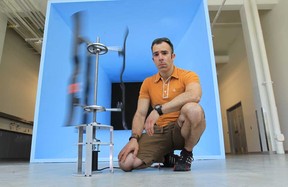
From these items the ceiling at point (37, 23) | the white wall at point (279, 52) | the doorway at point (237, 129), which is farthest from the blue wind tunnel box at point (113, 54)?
the doorway at point (237, 129)

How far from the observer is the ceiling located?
4.23 meters

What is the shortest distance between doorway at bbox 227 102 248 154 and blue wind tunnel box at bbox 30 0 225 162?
13.4ft

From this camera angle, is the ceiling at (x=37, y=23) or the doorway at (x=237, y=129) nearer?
the ceiling at (x=37, y=23)

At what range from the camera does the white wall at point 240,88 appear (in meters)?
5.90

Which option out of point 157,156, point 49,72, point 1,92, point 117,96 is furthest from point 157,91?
point 1,92

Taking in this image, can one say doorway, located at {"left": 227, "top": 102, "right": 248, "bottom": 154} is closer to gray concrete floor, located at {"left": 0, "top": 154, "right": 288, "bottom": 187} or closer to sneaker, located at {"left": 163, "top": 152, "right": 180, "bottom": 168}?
sneaker, located at {"left": 163, "top": 152, "right": 180, "bottom": 168}

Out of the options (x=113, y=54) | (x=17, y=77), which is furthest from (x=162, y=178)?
(x=17, y=77)

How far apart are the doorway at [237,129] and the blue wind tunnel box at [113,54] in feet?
13.4

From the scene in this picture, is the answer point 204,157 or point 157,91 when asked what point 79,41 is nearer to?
point 157,91

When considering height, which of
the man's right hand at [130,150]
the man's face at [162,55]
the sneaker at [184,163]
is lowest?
the sneaker at [184,163]

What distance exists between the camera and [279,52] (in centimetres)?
449

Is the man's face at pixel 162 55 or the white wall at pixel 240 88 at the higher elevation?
the white wall at pixel 240 88

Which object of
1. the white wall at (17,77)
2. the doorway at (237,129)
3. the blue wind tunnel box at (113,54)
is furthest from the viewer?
the doorway at (237,129)

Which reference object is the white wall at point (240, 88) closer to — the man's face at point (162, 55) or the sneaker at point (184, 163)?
the sneaker at point (184, 163)
